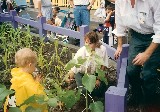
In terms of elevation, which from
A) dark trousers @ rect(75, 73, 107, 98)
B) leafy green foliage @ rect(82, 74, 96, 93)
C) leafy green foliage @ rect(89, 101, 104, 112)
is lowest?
dark trousers @ rect(75, 73, 107, 98)

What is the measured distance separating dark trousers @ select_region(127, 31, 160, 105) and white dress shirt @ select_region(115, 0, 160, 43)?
0.13 m

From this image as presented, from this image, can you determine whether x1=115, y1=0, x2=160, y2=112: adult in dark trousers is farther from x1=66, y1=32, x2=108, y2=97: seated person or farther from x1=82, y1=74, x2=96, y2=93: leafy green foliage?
x1=82, y1=74, x2=96, y2=93: leafy green foliage

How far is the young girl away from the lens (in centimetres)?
291

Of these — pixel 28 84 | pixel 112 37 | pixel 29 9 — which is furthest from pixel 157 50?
pixel 29 9

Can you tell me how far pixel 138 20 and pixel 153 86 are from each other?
2.43ft

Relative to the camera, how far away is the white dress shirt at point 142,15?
3.01 metres

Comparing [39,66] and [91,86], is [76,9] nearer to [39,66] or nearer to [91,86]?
[39,66]

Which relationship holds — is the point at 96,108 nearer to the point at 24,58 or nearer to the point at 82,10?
the point at 24,58

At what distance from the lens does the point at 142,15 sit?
310 cm

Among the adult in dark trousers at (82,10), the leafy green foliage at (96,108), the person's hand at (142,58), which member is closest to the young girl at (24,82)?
the leafy green foliage at (96,108)

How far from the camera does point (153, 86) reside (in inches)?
132

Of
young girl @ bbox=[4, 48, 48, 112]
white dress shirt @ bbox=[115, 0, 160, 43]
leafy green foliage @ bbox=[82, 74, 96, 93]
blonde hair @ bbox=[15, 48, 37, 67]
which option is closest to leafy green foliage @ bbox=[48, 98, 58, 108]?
leafy green foliage @ bbox=[82, 74, 96, 93]

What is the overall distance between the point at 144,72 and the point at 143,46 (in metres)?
0.29

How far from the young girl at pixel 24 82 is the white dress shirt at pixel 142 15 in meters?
1.07
